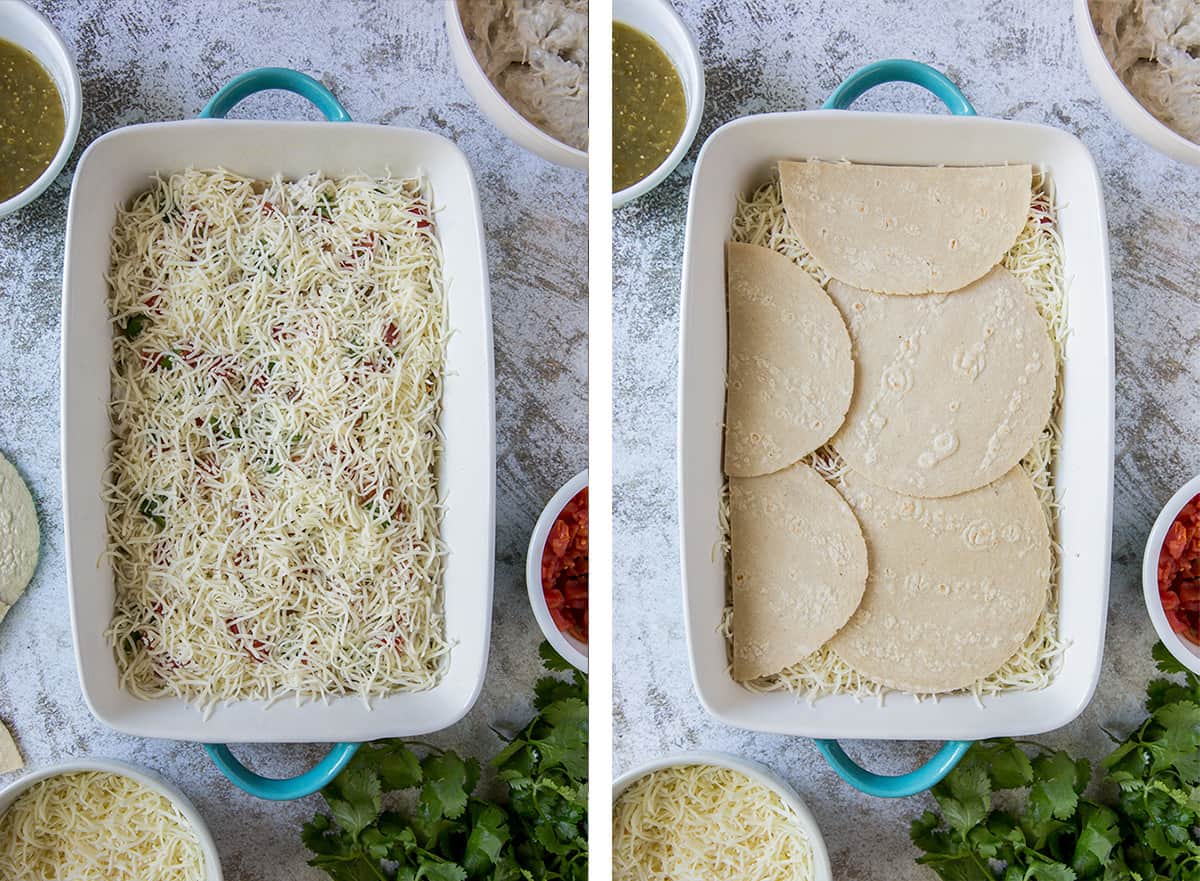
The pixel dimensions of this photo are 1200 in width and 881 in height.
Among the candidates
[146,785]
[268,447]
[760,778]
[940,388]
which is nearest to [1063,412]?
[940,388]

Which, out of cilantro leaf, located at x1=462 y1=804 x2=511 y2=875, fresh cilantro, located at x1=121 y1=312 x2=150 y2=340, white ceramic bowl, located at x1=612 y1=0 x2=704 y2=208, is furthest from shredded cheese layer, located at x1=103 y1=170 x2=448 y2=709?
white ceramic bowl, located at x1=612 y1=0 x2=704 y2=208

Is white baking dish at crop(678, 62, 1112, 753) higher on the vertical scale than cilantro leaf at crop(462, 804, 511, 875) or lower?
higher

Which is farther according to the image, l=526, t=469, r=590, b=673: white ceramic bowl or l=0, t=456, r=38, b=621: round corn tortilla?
l=526, t=469, r=590, b=673: white ceramic bowl

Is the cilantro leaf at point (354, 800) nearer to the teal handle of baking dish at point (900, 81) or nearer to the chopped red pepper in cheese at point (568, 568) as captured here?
the chopped red pepper in cheese at point (568, 568)

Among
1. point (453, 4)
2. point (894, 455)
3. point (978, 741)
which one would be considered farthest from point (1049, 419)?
point (453, 4)

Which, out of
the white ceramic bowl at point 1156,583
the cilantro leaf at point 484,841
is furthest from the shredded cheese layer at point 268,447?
the white ceramic bowl at point 1156,583

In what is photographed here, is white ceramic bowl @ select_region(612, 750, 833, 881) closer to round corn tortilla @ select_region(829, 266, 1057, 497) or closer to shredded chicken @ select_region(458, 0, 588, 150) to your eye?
round corn tortilla @ select_region(829, 266, 1057, 497)

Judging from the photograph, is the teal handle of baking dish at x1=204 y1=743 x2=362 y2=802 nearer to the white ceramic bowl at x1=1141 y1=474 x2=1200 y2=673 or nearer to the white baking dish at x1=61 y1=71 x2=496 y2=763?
the white baking dish at x1=61 y1=71 x2=496 y2=763

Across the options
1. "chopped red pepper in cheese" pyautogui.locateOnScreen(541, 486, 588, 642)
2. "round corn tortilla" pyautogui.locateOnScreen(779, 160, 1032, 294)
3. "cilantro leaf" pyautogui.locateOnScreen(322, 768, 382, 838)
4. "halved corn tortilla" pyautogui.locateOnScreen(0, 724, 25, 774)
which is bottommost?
"cilantro leaf" pyautogui.locateOnScreen(322, 768, 382, 838)
